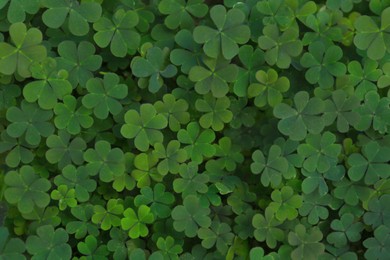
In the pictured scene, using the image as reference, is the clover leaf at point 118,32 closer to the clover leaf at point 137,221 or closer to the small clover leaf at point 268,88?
the small clover leaf at point 268,88

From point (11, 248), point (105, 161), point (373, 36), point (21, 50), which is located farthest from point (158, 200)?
point (373, 36)

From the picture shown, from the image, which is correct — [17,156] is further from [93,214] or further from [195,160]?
[195,160]

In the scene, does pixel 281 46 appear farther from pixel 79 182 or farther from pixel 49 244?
pixel 49 244

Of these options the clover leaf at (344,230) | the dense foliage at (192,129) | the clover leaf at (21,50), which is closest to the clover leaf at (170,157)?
the dense foliage at (192,129)

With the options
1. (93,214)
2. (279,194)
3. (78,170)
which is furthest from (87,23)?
(279,194)

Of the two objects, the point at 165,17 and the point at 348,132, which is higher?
the point at 165,17

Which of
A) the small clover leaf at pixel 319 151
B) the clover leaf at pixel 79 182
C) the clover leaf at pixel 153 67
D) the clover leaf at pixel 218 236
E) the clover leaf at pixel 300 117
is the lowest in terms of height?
the clover leaf at pixel 218 236
